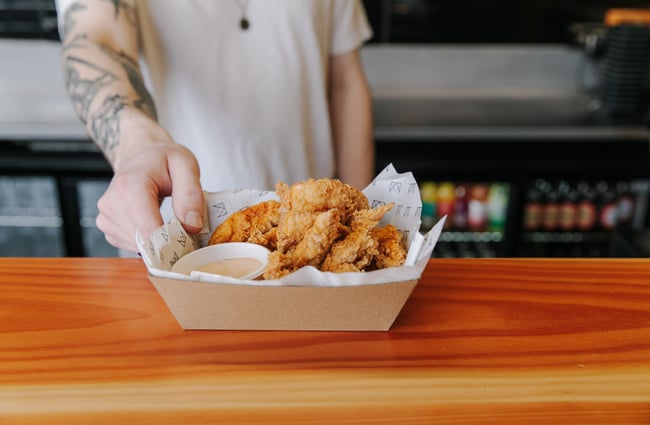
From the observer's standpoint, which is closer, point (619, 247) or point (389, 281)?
point (389, 281)

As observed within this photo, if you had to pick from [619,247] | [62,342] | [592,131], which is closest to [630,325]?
[62,342]

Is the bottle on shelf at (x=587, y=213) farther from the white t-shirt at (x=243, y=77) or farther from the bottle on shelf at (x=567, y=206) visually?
the white t-shirt at (x=243, y=77)

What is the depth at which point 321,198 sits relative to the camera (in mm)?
915

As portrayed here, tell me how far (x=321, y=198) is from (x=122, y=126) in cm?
55

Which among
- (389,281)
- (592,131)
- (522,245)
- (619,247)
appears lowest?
(522,245)

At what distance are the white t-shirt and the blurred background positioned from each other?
0.91 meters

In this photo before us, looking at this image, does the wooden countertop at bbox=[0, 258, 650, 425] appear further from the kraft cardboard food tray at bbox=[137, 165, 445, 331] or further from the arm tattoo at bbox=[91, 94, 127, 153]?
the arm tattoo at bbox=[91, 94, 127, 153]

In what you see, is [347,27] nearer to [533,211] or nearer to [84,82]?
[84,82]

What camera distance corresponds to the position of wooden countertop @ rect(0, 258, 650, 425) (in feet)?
2.38


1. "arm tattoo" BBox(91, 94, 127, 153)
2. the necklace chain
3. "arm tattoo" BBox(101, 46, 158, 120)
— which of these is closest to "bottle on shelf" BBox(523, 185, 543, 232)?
the necklace chain

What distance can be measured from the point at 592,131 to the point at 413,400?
2.50 meters

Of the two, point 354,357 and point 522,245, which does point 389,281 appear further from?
point 522,245

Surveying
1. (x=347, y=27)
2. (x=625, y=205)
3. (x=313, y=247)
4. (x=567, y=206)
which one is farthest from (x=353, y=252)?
(x=625, y=205)

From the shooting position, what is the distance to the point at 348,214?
A: 3.06 feet
